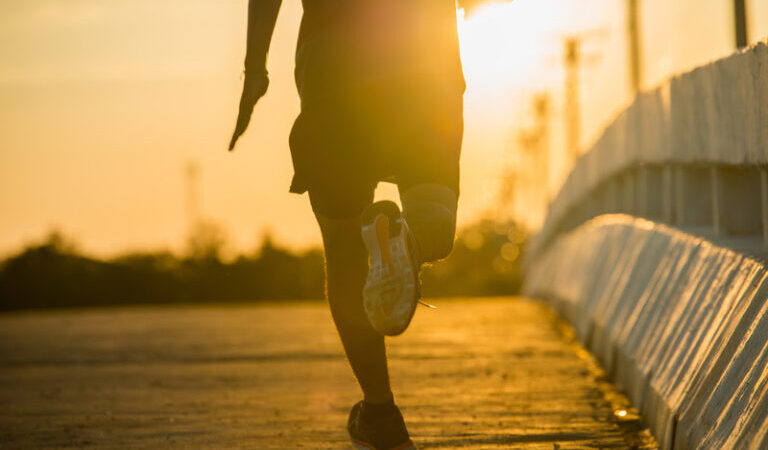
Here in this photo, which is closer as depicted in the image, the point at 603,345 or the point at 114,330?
the point at 603,345

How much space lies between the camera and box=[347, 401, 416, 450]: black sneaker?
3668 mm

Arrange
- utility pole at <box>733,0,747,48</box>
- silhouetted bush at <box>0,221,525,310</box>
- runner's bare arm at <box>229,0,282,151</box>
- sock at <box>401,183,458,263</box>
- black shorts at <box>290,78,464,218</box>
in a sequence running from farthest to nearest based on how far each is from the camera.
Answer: silhouetted bush at <box>0,221,525,310</box> < utility pole at <box>733,0,747,48</box> < runner's bare arm at <box>229,0,282,151</box> < black shorts at <box>290,78,464,218</box> < sock at <box>401,183,458,263</box>

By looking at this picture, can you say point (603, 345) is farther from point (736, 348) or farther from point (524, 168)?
point (524, 168)

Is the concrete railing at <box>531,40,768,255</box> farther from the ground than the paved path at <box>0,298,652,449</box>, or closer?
farther from the ground

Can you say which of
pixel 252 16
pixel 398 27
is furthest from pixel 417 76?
pixel 252 16

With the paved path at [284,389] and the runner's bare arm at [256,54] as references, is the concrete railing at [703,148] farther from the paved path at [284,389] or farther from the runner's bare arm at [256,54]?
the runner's bare arm at [256,54]

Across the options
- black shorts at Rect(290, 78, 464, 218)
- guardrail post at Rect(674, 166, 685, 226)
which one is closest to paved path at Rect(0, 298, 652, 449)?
guardrail post at Rect(674, 166, 685, 226)

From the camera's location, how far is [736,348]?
3363 mm

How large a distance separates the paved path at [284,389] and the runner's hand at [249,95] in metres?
1.22

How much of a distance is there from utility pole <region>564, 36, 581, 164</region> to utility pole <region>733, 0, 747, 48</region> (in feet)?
127

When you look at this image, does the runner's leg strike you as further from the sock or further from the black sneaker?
the sock

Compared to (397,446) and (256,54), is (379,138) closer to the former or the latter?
(256,54)

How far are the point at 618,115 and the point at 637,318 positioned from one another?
12.4 feet

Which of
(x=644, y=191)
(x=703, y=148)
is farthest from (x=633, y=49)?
(x=703, y=148)
